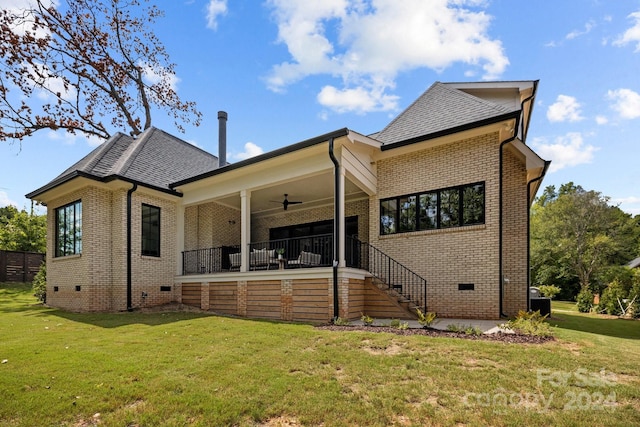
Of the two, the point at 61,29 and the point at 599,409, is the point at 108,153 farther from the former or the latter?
the point at 599,409

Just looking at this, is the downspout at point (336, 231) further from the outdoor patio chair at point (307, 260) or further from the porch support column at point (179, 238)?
the porch support column at point (179, 238)

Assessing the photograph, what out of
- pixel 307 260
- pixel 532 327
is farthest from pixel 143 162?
pixel 532 327

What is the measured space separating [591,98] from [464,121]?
10.7 feet

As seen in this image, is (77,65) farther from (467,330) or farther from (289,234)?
(467,330)

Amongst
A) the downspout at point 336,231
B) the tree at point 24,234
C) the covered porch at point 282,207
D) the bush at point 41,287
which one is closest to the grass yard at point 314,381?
the downspout at point 336,231

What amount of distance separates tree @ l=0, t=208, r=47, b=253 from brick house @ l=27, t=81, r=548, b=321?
14914 millimetres

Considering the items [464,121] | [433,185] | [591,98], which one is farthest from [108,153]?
[591,98]

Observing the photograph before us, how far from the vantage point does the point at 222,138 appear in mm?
15859

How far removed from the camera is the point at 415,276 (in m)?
9.85

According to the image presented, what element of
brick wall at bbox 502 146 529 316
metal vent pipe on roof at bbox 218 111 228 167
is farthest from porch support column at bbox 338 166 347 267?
metal vent pipe on roof at bbox 218 111 228 167

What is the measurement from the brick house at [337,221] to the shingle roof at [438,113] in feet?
0.19

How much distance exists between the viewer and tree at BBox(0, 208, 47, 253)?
77.4 ft

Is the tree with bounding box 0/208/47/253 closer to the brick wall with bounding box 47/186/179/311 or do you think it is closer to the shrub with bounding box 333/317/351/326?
the brick wall with bounding box 47/186/179/311

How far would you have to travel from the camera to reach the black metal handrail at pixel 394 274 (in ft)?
31.9
